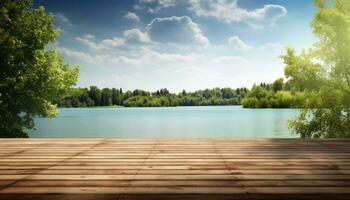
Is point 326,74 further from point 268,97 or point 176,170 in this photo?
point 268,97

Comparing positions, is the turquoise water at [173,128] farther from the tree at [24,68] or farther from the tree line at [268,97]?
the tree line at [268,97]

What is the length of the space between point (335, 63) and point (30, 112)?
15998 mm

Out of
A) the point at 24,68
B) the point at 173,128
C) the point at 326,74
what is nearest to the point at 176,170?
the point at 24,68

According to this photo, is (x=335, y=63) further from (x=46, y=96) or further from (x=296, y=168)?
(x=296, y=168)

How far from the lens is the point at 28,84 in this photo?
17203mm

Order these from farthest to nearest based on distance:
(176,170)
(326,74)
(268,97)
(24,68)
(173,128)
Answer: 1. (268,97)
2. (173,128)
3. (326,74)
4. (24,68)
5. (176,170)

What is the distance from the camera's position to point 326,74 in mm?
20203

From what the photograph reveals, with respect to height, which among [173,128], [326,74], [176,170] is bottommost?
[173,128]

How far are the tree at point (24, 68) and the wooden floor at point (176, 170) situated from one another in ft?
34.0

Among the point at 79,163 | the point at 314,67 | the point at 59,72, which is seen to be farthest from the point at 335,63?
the point at 79,163

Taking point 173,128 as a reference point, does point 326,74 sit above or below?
above

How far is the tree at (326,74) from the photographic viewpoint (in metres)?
19.2

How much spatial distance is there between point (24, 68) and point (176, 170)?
15.4 meters

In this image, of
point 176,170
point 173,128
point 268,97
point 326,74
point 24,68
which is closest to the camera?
point 176,170
